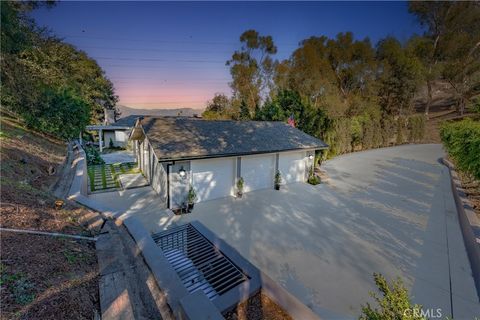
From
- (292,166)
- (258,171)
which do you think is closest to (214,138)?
(258,171)

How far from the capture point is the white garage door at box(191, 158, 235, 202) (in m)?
8.79

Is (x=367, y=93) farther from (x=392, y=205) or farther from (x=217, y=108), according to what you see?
(x=392, y=205)

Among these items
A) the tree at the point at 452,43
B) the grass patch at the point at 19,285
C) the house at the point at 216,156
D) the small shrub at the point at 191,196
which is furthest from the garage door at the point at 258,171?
the tree at the point at 452,43

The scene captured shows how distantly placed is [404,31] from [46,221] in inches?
1648

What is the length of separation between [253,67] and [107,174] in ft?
75.0

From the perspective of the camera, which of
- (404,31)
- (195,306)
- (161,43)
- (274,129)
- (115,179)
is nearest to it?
(195,306)

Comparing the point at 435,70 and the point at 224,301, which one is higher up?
the point at 435,70

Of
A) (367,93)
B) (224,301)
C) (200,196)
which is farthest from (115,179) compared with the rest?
(367,93)

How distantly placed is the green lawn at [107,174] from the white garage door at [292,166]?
843 cm

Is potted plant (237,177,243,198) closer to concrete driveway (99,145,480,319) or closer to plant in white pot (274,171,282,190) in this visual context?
concrete driveway (99,145,480,319)

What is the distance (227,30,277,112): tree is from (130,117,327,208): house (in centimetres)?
1700

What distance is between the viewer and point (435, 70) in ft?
102

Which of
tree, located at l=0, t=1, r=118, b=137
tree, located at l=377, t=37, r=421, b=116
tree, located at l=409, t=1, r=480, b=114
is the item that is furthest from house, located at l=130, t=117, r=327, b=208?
tree, located at l=409, t=1, r=480, b=114

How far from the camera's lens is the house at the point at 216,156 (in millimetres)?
8203
